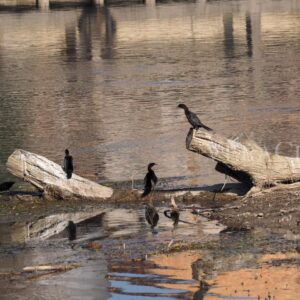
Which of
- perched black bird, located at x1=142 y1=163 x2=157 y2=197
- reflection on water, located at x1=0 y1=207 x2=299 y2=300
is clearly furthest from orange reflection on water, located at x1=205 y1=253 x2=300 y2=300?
perched black bird, located at x1=142 y1=163 x2=157 y2=197

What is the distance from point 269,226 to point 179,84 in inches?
846

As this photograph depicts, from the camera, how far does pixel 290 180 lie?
1936 centimetres

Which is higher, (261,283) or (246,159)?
(246,159)

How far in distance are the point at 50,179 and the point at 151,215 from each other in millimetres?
1927

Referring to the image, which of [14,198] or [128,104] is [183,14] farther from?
[14,198]

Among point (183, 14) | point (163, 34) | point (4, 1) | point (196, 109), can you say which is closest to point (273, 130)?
point (196, 109)

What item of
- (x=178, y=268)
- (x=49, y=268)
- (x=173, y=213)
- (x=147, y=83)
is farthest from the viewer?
(x=147, y=83)

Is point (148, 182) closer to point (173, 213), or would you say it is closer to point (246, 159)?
point (173, 213)

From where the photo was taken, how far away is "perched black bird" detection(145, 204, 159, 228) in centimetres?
1891

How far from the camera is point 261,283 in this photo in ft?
48.4

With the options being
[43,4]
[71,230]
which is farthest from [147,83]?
[43,4]

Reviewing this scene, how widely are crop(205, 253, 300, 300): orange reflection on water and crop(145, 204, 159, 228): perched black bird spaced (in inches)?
135

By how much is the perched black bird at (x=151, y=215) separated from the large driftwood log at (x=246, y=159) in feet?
3.99

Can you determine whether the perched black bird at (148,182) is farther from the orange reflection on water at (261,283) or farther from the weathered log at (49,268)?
the orange reflection on water at (261,283)
